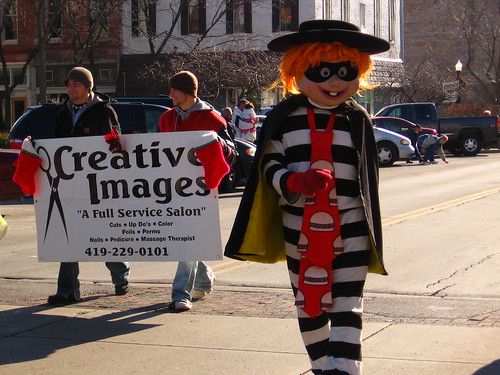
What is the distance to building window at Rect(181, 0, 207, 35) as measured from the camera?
38250 millimetres

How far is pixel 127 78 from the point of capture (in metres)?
38.7

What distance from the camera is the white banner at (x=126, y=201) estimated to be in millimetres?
6457

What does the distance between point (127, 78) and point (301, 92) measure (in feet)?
115

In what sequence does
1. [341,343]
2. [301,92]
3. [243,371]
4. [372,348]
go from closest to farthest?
[341,343] → [301,92] → [243,371] → [372,348]

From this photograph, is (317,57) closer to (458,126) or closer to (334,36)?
(334,36)

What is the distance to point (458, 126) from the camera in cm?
2991

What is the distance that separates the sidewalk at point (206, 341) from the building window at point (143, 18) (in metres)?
25.7

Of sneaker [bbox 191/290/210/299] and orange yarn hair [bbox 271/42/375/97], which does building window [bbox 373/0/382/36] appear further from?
orange yarn hair [bbox 271/42/375/97]

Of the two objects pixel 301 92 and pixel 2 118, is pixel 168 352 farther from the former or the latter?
pixel 2 118

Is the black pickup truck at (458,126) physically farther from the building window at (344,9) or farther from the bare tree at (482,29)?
the bare tree at (482,29)

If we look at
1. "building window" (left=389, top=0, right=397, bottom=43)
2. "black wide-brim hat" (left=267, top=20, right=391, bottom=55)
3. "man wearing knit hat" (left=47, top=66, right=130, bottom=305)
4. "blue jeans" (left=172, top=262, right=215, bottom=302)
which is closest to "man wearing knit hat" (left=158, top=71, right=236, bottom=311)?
"blue jeans" (left=172, top=262, right=215, bottom=302)

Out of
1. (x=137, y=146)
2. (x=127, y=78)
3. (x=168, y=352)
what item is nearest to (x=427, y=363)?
(x=168, y=352)

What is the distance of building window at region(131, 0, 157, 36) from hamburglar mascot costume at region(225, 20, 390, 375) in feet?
91.0

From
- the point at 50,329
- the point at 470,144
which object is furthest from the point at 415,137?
the point at 50,329
